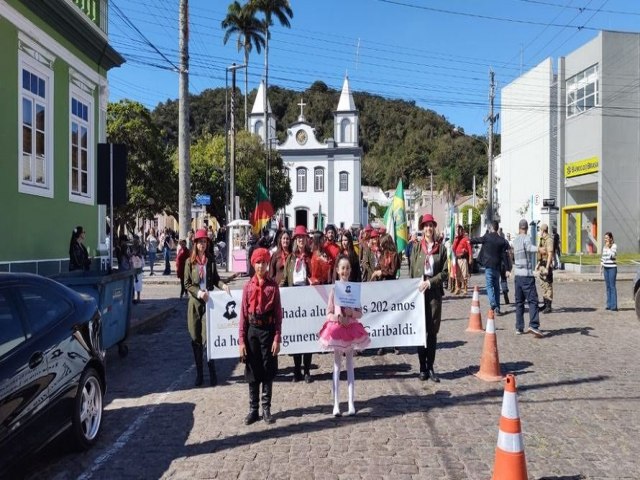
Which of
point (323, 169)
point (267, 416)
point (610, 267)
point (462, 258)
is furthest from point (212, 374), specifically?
point (323, 169)

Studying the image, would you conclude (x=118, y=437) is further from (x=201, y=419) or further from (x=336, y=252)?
(x=336, y=252)

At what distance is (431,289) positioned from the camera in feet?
24.9

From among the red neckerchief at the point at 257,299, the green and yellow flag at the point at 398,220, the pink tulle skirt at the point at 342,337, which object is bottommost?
the pink tulle skirt at the point at 342,337

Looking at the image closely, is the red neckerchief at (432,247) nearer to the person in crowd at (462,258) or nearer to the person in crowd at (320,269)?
the person in crowd at (320,269)

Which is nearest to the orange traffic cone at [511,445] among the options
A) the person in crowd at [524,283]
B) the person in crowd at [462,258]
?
the person in crowd at [524,283]

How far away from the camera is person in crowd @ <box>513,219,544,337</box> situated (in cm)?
1049

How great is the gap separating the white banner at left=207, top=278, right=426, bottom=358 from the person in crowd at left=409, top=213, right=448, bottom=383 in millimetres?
134

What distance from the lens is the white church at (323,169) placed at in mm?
76688

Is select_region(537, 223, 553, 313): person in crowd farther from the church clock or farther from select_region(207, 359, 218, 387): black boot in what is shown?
the church clock

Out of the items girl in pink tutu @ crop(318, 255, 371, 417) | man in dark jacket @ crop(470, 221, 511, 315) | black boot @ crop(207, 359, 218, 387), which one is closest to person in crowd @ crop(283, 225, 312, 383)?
black boot @ crop(207, 359, 218, 387)

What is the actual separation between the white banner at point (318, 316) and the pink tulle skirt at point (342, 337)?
1.37 meters

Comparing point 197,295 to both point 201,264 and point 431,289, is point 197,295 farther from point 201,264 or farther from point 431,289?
point 431,289

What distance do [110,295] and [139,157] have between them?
31607 millimetres

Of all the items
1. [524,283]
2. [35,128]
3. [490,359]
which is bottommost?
[490,359]
